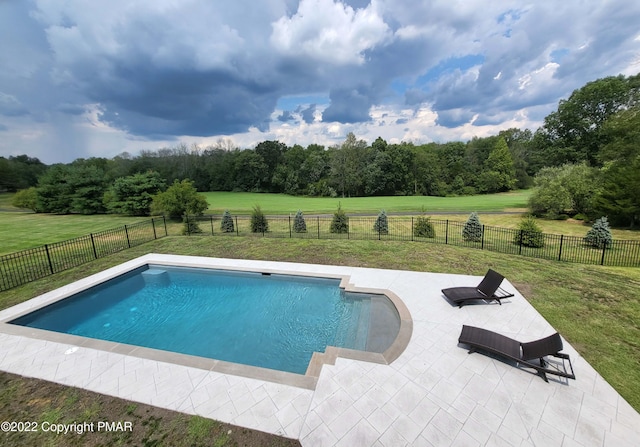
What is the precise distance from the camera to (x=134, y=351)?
5539 mm

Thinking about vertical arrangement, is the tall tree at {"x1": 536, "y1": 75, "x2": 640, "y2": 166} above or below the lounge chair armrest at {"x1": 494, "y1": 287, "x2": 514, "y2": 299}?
above

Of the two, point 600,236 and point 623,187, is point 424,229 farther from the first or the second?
point 623,187

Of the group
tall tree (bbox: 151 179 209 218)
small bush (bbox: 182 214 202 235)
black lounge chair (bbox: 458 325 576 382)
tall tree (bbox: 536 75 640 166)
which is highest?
tall tree (bbox: 536 75 640 166)

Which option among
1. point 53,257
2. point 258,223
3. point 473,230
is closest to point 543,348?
point 473,230

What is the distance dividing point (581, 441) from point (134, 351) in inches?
289

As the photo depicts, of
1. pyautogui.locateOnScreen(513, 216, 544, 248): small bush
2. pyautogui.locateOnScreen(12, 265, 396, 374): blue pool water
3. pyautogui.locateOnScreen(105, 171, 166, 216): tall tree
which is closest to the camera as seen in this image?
pyautogui.locateOnScreen(12, 265, 396, 374): blue pool water

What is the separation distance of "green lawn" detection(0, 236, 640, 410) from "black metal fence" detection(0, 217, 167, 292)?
751 mm

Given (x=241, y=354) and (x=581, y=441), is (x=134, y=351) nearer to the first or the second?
(x=241, y=354)

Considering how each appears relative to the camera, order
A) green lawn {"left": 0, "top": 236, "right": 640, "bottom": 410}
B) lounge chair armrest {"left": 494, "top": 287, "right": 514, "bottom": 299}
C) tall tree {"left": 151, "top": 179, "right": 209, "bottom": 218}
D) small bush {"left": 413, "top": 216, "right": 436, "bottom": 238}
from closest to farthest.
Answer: green lawn {"left": 0, "top": 236, "right": 640, "bottom": 410} → lounge chair armrest {"left": 494, "top": 287, "right": 514, "bottom": 299} → small bush {"left": 413, "top": 216, "right": 436, "bottom": 238} → tall tree {"left": 151, "top": 179, "right": 209, "bottom": 218}

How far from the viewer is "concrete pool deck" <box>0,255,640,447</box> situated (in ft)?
11.6

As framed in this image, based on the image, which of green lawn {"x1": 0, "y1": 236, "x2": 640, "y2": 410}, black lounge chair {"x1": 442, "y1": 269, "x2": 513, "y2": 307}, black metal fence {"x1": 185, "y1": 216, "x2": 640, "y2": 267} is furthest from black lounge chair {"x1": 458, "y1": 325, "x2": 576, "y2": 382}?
black metal fence {"x1": 185, "y1": 216, "x2": 640, "y2": 267}

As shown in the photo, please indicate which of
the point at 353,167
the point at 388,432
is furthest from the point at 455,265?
the point at 353,167

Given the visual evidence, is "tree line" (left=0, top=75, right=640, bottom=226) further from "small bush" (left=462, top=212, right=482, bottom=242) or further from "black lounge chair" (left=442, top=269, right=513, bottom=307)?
"black lounge chair" (left=442, top=269, right=513, bottom=307)

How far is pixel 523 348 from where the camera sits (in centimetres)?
467
